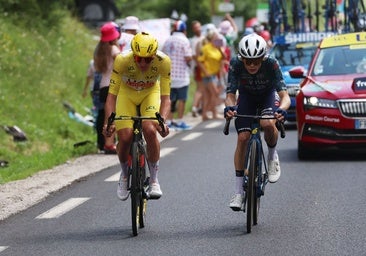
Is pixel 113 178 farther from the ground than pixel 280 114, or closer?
closer

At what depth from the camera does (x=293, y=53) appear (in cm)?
2311

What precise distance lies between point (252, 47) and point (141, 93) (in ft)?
3.81

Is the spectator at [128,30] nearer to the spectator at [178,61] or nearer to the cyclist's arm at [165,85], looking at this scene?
the spectator at [178,61]

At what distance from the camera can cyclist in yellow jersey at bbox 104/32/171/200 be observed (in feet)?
35.5

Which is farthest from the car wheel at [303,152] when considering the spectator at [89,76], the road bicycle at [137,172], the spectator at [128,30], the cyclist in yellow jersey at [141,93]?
the road bicycle at [137,172]

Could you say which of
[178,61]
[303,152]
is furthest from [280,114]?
[178,61]

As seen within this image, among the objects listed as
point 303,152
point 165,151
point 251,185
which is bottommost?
point 165,151

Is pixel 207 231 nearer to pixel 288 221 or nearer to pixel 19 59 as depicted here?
pixel 288 221

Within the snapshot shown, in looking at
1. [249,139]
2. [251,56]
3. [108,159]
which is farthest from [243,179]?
[108,159]

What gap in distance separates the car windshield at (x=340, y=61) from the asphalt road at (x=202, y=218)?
1.57 m

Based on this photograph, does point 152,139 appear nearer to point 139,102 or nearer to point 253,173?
point 139,102

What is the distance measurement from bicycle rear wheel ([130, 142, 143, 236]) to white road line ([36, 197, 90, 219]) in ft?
4.16

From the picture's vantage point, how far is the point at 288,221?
36.3ft

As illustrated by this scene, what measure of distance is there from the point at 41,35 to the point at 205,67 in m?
4.53
